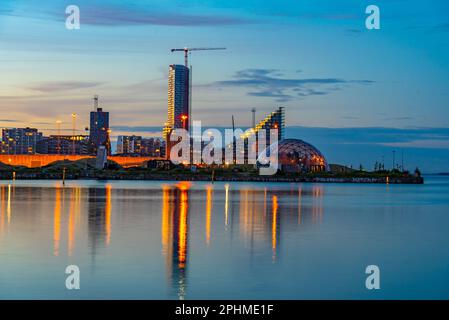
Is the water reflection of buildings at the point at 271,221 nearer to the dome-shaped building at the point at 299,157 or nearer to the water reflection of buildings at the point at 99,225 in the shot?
the water reflection of buildings at the point at 99,225

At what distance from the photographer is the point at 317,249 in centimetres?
2805

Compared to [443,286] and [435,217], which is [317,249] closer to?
[443,286]

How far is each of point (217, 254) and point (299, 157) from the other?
157 m

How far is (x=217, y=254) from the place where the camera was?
85.1 ft

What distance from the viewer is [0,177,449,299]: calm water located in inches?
763

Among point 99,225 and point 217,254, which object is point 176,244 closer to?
point 217,254

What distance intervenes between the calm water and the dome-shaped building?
135026 millimetres

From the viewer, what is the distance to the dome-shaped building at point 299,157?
591 ft

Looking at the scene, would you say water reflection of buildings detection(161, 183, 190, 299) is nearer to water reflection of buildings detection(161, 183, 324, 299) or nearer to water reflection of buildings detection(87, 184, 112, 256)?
water reflection of buildings detection(161, 183, 324, 299)

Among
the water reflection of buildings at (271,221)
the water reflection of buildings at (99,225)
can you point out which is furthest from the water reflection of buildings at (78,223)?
the water reflection of buildings at (271,221)

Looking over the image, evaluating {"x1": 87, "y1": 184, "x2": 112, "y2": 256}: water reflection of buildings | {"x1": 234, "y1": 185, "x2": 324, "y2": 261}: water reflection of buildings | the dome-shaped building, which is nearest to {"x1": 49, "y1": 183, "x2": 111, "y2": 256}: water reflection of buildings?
{"x1": 87, "y1": 184, "x2": 112, "y2": 256}: water reflection of buildings

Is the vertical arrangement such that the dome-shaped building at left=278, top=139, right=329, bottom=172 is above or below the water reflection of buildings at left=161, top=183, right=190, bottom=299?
above

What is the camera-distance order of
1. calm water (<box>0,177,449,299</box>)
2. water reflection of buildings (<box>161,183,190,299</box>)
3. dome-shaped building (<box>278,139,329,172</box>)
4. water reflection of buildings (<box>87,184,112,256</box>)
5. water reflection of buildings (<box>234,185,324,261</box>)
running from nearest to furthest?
calm water (<box>0,177,449,299</box>), water reflection of buildings (<box>161,183,190,299</box>), water reflection of buildings (<box>87,184,112,256</box>), water reflection of buildings (<box>234,185,324,261</box>), dome-shaped building (<box>278,139,329,172</box>)
